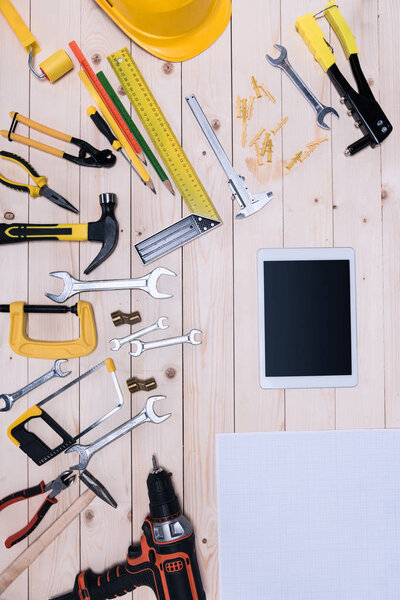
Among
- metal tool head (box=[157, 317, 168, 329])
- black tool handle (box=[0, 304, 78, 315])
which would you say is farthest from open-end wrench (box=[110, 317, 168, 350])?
black tool handle (box=[0, 304, 78, 315])

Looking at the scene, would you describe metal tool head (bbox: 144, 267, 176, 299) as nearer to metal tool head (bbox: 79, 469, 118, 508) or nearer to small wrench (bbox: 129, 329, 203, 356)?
small wrench (bbox: 129, 329, 203, 356)

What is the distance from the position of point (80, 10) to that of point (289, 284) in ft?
2.54

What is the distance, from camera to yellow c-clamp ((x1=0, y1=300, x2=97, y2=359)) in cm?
100

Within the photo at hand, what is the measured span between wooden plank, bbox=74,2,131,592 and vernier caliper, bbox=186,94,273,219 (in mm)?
198

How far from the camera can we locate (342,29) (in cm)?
102

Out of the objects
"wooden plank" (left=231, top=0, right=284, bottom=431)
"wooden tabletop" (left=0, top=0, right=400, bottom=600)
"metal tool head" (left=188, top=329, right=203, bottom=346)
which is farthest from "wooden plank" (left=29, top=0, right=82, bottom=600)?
"wooden plank" (left=231, top=0, right=284, bottom=431)

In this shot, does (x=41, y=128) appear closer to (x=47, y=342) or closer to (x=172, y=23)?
(x=172, y=23)

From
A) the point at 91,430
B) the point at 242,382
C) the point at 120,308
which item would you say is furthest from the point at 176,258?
the point at 91,430

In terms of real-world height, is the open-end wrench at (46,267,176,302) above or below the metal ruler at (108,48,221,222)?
below

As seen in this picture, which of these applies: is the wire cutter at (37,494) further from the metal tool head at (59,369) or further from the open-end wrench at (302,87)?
the open-end wrench at (302,87)

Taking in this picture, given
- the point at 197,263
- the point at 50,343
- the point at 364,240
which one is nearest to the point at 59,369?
the point at 50,343

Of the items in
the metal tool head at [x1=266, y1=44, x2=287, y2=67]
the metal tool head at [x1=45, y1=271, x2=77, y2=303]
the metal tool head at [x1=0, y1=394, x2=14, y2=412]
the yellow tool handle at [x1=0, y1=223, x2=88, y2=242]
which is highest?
the metal tool head at [x1=266, y1=44, x2=287, y2=67]

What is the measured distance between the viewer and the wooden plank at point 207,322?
1.03 metres

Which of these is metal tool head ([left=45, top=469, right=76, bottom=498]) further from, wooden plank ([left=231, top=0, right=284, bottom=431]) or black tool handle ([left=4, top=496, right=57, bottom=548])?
wooden plank ([left=231, top=0, right=284, bottom=431])
